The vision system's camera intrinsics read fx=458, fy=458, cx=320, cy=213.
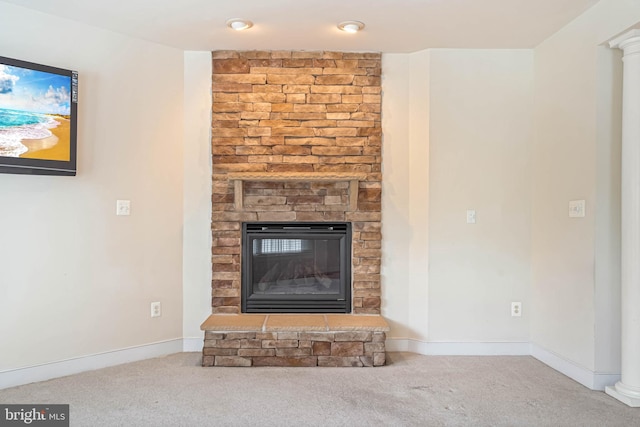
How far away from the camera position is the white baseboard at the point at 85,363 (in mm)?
2930

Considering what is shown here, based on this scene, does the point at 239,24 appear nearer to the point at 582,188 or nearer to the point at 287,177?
the point at 287,177

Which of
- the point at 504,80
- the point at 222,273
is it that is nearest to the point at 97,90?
the point at 222,273

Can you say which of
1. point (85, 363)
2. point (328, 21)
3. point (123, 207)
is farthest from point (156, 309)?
point (328, 21)

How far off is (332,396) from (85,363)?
179cm

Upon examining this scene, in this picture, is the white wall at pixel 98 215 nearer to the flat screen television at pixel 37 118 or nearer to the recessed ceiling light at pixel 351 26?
the flat screen television at pixel 37 118

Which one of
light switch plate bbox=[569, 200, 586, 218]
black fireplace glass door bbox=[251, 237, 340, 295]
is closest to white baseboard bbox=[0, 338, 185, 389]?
black fireplace glass door bbox=[251, 237, 340, 295]

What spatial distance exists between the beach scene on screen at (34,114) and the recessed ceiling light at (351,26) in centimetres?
191

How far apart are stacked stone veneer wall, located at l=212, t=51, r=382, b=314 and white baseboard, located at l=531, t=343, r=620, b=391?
130 centimetres

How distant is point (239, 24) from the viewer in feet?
10.4

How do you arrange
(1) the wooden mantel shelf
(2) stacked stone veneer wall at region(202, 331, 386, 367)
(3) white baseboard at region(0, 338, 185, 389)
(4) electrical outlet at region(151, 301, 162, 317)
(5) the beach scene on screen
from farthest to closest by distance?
(4) electrical outlet at region(151, 301, 162, 317) → (1) the wooden mantel shelf → (2) stacked stone veneer wall at region(202, 331, 386, 367) → (3) white baseboard at region(0, 338, 185, 389) → (5) the beach scene on screen

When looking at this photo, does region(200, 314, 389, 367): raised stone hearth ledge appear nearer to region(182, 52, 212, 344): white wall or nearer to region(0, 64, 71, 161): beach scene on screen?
region(182, 52, 212, 344): white wall

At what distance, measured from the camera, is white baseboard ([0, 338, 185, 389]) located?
293cm

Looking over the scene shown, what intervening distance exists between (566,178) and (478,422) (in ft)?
5.91

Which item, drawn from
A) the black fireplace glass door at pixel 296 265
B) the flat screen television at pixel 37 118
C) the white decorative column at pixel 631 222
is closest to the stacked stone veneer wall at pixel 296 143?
the black fireplace glass door at pixel 296 265
